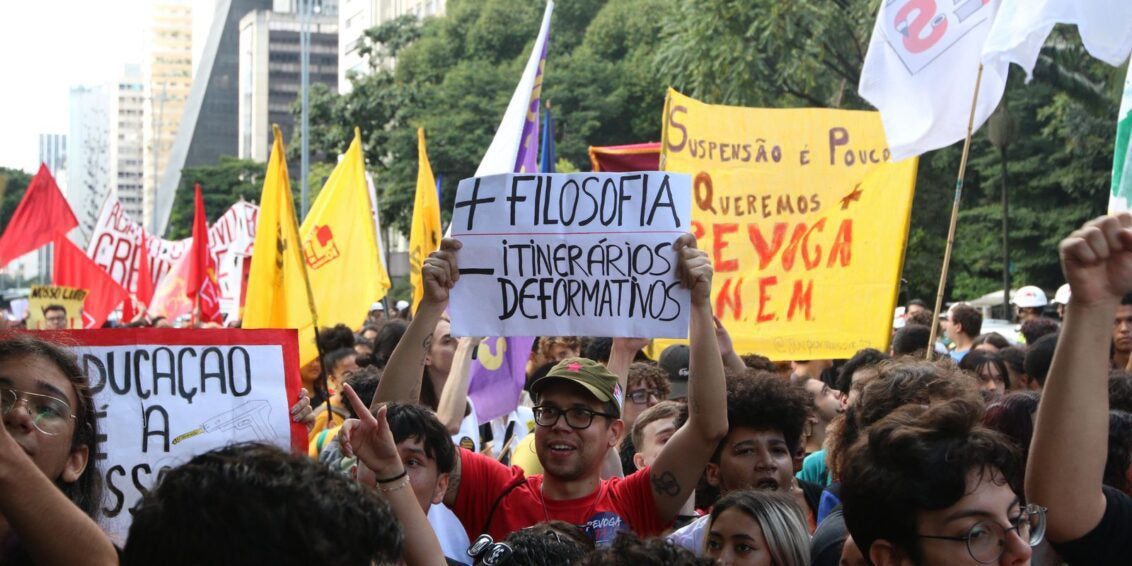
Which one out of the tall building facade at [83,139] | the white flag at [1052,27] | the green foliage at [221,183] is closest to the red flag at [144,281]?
the white flag at [1052,27]

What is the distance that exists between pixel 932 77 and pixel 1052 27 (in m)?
0.98

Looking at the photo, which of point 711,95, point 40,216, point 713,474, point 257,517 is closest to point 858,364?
point 713,474

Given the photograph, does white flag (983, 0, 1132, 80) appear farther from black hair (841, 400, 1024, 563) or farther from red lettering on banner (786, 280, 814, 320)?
black hair (841, 400, 1024, 563)

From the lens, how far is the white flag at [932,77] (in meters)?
6.90

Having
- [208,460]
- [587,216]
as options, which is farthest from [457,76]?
[208,460]

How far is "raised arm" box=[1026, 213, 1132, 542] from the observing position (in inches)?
105

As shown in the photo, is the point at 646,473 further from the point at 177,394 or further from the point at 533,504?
the point at 177,394

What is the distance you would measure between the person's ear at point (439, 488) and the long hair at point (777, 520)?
844 millimetres

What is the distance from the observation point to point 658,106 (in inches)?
1706

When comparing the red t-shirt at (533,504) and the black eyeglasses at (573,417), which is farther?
the black eyeglasses at (573,417)

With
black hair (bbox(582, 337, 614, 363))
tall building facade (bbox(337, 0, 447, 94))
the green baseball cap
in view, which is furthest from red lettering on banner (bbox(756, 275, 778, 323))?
tall building facade (bbox(337, 0, 447, 94))

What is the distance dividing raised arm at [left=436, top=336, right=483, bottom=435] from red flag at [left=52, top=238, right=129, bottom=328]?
34.6ft

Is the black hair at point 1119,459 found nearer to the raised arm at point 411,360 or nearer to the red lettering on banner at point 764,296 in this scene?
the raised arm at point 411,360

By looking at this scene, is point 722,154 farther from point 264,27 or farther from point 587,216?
point 264,27
